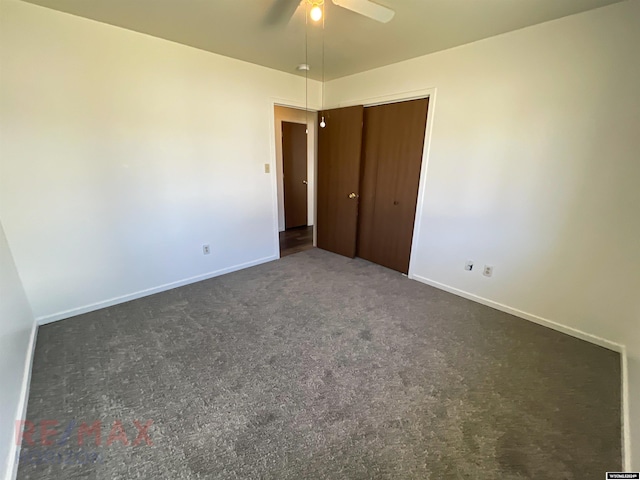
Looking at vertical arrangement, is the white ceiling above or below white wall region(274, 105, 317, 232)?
above

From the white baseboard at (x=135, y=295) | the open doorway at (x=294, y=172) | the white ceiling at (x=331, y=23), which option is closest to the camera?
the white ceiling at (x=331, y=23)

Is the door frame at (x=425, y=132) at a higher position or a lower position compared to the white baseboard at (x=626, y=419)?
higher

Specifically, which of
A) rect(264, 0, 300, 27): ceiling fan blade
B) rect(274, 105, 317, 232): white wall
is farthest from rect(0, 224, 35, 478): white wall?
rect(274, 105, 317, 232): white wall

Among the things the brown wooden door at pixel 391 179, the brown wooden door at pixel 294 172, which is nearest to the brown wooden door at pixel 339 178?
the brown wooden door at pixel 391 179

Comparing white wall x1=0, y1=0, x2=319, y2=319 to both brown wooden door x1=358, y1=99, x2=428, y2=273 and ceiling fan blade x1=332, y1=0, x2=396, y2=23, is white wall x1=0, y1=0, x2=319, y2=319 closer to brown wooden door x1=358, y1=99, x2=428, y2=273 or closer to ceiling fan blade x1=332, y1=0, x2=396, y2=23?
brown wooden door x1=358, y1=99, x2=428, y2=273

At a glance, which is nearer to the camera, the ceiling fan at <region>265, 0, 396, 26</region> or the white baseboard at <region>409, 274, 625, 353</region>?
the ceiling fan at <region>265, 0, 396, 26</region>

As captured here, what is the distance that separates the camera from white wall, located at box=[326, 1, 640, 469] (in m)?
1.95

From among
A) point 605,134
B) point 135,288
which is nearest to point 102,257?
point 135,288

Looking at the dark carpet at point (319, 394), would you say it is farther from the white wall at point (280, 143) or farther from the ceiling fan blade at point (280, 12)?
the white wall at point (280, 143)

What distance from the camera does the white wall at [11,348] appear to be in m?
1.29

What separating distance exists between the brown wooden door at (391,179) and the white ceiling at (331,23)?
0.63 m

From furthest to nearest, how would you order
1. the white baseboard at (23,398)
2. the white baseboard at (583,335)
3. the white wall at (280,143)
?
the white wall at (280,143) < the white baseboard at (583,335) < the white baseboard at (23,398)

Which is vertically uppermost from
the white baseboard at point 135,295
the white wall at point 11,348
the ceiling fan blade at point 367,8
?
the ceiling fan blade at point 367,8

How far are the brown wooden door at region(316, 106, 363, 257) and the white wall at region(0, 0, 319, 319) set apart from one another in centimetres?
85
